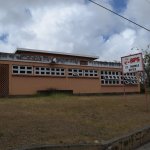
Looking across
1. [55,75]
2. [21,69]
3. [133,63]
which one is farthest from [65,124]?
[55,75]

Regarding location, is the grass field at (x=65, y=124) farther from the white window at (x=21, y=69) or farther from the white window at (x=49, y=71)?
the white window at (x=49, y=71)

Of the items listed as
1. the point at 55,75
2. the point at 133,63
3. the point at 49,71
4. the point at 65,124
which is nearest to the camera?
the point at 65,124

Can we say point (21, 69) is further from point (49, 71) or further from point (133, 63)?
point (133, 63)

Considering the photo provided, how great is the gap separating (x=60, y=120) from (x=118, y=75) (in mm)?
27280

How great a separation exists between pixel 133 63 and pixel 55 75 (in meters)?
13.8

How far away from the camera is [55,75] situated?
3447 centimetres

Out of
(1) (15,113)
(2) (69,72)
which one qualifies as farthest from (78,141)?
(2) (69,72)

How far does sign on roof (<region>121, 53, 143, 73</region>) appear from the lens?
21.2 metres

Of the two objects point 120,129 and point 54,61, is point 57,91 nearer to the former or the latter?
point 54,61

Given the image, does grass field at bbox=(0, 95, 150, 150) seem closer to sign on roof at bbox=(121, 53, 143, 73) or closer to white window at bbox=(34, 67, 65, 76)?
sign on roof at bbox=(121, 53, 143, 73)

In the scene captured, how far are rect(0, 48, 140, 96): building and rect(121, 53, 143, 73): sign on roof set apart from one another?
7.79m

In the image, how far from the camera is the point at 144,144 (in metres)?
12.7

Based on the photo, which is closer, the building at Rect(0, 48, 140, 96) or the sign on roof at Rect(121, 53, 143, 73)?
the sign on roof at Rect(121, 53, 143, 73)

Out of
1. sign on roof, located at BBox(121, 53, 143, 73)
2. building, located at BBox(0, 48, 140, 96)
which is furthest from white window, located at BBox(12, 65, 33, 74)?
sign on roof, located at BBox(121, 53, 143, 73)
